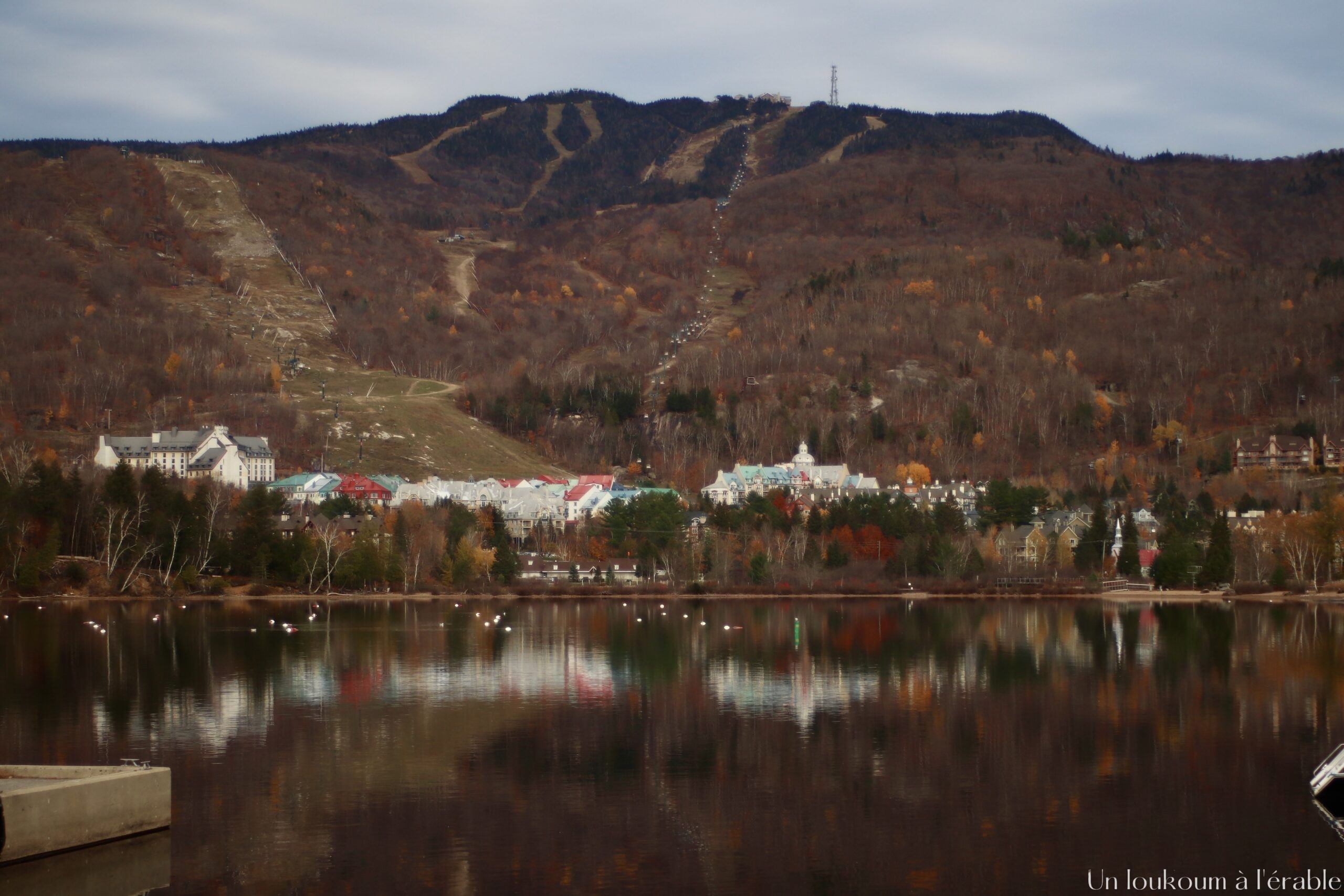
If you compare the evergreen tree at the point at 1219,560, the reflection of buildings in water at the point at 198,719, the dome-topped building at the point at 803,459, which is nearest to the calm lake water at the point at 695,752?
the reflection of buildings in water at the point at 198,719

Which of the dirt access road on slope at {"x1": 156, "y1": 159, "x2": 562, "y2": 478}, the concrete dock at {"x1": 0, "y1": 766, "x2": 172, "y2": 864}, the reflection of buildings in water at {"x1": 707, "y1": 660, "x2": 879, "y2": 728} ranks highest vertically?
the dirt access road on slope at {"x1": 156, "y1": 159, "x2": 562, "y2": 478}

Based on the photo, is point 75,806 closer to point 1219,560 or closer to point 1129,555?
point 1219,560

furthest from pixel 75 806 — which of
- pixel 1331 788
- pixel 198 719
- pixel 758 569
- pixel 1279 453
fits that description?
pixel 1279 453

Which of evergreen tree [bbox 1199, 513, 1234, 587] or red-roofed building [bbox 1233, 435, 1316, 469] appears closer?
evergreen tree [bbox 1199, 513, 1234, 587]

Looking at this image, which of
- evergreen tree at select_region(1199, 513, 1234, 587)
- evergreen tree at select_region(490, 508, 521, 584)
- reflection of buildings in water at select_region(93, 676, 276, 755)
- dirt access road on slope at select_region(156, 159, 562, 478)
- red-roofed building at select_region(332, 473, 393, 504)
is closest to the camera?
reflection of buildings in water at select_region(93, 676, 276, 755)

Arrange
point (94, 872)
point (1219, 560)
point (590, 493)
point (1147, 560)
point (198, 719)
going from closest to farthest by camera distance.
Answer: point (94, 872), point (198, 719), point (1219, 560), point (1147, 560), point (590, 493)

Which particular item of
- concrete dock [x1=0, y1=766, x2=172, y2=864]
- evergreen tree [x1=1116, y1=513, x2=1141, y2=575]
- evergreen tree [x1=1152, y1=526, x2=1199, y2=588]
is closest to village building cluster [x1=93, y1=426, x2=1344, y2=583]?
evergreen tree [x1=1116, y1=513, x2=1141, y2=575]

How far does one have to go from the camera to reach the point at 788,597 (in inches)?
3730

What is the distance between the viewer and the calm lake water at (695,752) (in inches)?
958

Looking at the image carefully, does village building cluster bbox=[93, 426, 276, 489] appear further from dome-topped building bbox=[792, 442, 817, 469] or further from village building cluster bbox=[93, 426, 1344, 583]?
dome-topped building bbox=[792, 442, 817, 469]

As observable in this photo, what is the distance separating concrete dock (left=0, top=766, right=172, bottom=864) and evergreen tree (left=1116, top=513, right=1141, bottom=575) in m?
85.2

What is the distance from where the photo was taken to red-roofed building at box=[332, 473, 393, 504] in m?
123

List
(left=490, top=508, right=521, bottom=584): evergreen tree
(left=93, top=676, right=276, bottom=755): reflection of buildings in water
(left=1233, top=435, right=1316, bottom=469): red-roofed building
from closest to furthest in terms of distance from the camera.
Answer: (left=93, top=676, right=276, bottom=755): reflection of buildings in water < (left=490, top=508, right=521, bottom=584): evergreen tree < (left=1233, top=435, right=1316, bottom=469): red-roofed building

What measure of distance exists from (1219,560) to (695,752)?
2721 inches
